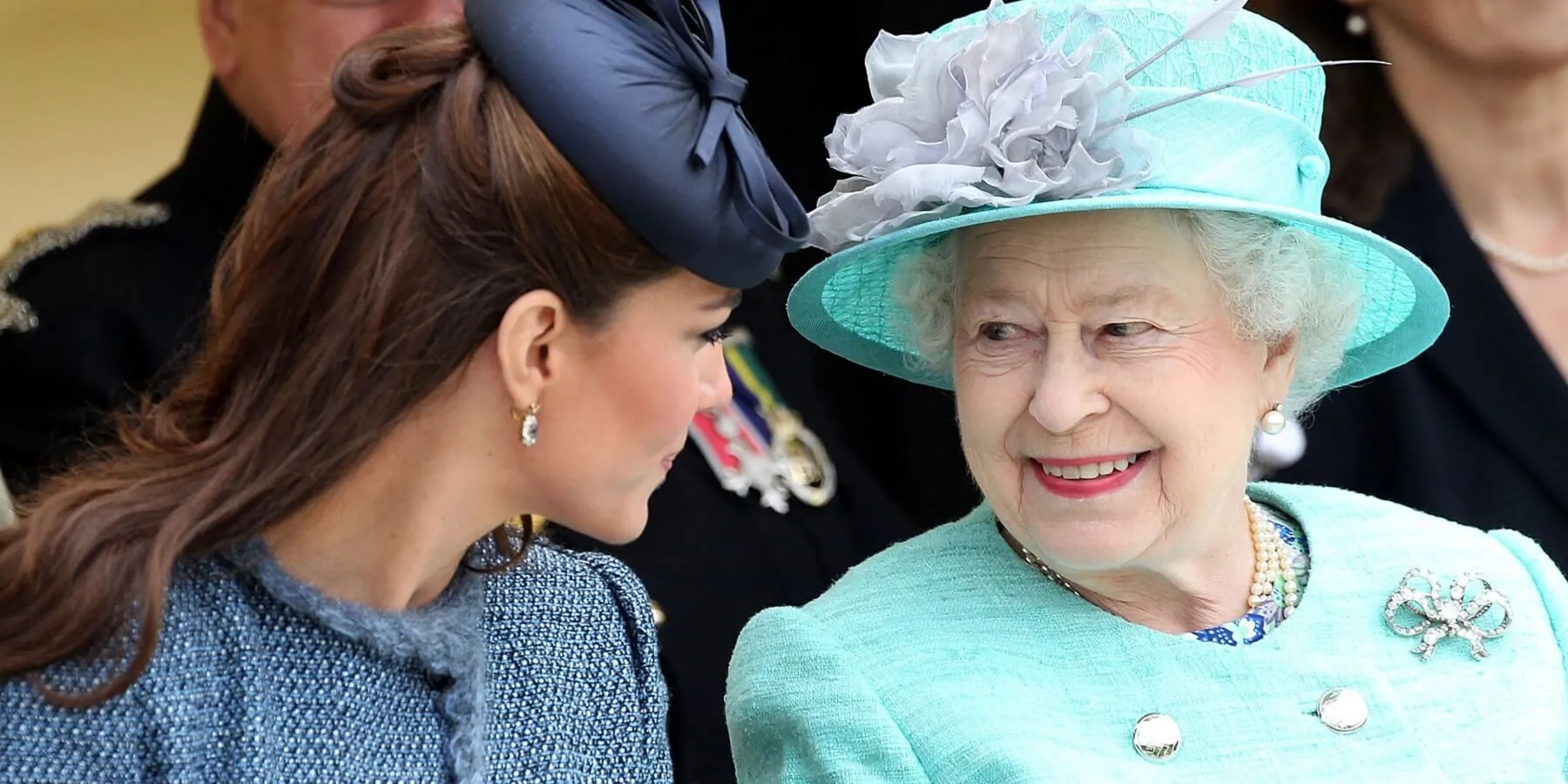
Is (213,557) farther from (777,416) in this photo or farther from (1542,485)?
(1542,485)

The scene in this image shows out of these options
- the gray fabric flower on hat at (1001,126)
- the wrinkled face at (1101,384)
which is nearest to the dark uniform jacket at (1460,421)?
the wrinkled face at (1101,384)

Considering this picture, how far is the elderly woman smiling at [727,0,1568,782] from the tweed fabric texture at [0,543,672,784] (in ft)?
0.58

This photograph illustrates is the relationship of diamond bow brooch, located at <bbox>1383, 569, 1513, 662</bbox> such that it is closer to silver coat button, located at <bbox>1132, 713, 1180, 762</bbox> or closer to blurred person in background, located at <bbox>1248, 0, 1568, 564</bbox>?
silver coat button, located at <bbox>1132, 713, 1180, 762</bbox>

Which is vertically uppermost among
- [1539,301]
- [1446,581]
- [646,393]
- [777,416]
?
[646,393]

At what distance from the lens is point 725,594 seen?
124 inches

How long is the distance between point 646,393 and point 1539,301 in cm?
190

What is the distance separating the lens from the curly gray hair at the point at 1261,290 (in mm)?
2127

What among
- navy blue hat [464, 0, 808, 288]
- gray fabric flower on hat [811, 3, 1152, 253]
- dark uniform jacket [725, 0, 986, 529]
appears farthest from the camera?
dark uniform jacket [725, 0, 986, 529]

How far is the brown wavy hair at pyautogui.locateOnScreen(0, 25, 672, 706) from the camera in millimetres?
1810

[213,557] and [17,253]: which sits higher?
[213,557]

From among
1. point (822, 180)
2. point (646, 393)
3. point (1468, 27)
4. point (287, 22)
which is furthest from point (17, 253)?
point (1468, 27)

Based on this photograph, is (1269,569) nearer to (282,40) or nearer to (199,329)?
(199,329)

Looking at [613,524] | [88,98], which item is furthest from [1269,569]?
[88,98]

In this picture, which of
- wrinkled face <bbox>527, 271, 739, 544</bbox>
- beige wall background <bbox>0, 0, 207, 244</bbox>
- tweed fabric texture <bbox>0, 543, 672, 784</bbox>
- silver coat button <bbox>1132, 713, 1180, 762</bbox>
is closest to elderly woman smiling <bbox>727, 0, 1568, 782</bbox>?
silver coat button <bbox>1132, 713, 1180, 762</bbox>
